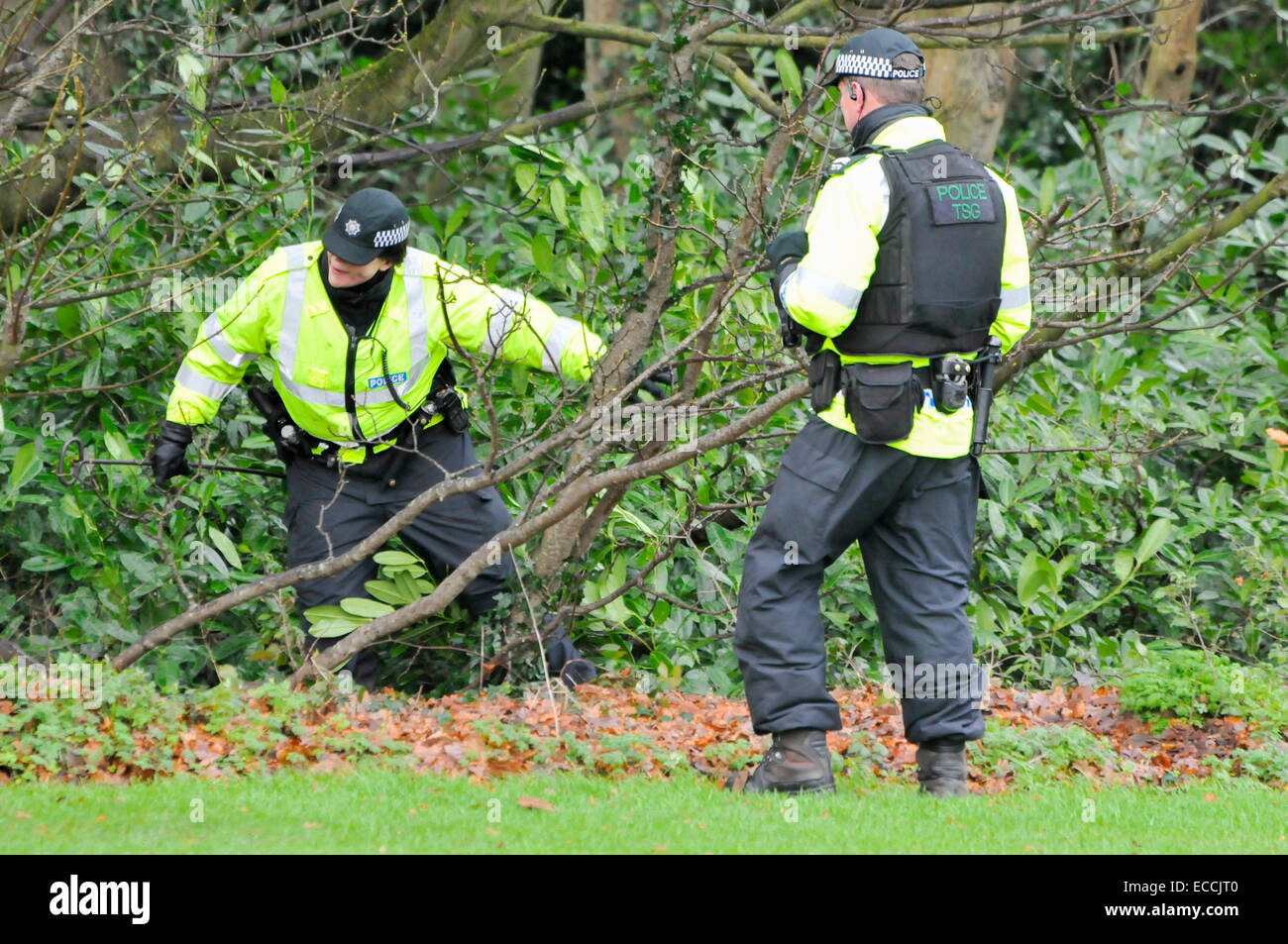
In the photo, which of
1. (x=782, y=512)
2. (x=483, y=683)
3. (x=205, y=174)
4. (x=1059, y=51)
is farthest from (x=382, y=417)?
(x=1059, y=51)

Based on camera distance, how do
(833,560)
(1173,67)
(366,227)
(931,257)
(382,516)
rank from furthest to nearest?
(1173,67) < (382,516) < (366,227) < (833,560) < (931,257)

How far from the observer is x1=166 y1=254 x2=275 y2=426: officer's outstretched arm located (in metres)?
5.64

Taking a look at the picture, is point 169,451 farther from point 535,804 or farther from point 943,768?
point 943,768

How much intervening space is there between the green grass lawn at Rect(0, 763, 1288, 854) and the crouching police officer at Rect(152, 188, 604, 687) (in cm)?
149

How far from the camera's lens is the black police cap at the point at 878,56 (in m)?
4.46

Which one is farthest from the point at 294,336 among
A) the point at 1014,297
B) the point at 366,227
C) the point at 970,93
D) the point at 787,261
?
the point at 970,93

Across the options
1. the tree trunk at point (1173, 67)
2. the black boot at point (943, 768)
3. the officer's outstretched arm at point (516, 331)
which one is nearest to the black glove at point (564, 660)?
the officer's outstretched arm at point (516, 331)

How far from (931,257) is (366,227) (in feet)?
7.48

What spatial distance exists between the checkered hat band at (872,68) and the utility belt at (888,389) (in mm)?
898

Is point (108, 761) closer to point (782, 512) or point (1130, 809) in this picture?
point (782, 512)

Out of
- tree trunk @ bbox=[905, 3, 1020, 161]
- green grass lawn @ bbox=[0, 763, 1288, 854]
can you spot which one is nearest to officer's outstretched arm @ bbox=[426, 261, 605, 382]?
green grass lawn @ bbox=[0, 763, 1288, 854]

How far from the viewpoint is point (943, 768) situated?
4695 mm

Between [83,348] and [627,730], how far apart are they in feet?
11.7

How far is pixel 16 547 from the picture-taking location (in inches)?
278
